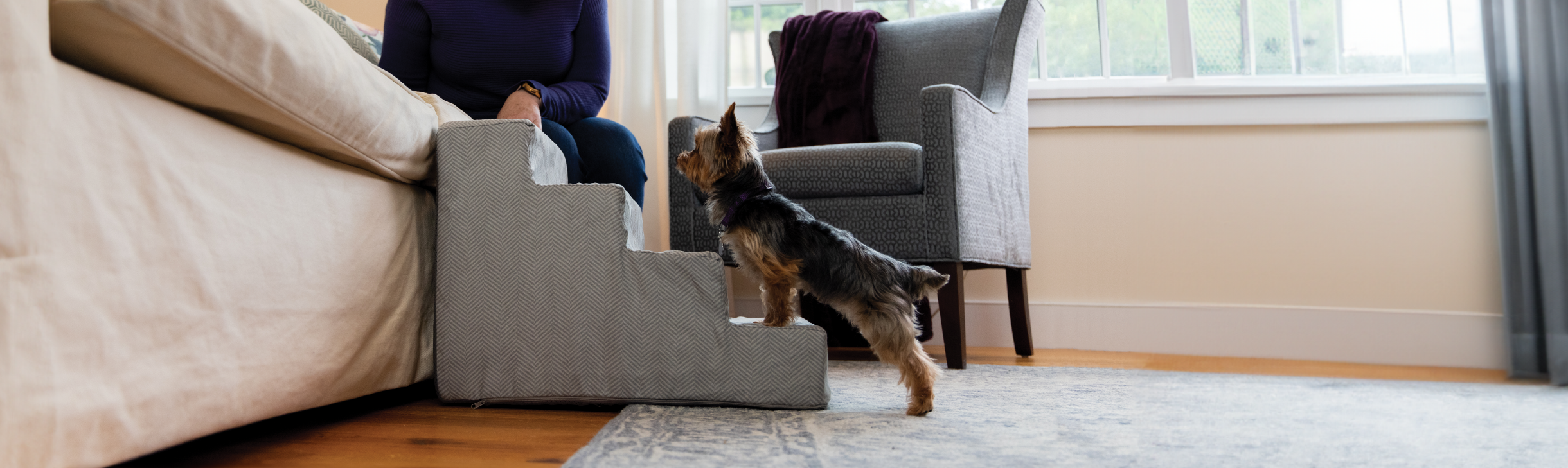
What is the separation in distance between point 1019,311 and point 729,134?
4.57ft

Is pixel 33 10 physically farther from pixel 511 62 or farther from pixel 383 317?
pixel 511 62

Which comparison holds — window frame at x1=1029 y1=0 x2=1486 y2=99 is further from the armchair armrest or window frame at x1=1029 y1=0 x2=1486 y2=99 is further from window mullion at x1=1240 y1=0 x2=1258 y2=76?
the armchair armrest

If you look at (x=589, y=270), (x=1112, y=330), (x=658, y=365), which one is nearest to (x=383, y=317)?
(x=589, y=270)

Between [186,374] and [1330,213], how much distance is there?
2817 millimetres

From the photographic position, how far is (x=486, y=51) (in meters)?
1.74

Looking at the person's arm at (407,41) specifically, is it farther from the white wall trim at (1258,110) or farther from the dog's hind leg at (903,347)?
the white wall trim at (1258,110)

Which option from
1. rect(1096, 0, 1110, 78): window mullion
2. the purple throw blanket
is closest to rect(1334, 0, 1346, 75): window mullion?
rect(1096, 0, 1110, 78): window mullion

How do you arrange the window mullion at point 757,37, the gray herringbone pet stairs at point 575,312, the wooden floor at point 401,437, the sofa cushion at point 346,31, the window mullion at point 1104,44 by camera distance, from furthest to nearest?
the window mullion at point 757,37, the window mullion at point 1104,44, the sofa cushion at point 346,31, the gray herringbone pet stairs at point 575,312, the wooden floor at point 401,437

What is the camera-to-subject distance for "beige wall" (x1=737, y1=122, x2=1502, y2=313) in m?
2.48

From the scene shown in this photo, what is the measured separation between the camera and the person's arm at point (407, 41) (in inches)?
68.4

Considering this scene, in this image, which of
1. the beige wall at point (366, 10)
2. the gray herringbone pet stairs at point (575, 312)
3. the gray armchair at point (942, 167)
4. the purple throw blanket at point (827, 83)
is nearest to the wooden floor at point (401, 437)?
the gray herringbone pet stairs at point (575, 312)

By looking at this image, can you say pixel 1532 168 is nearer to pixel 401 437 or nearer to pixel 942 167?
pixel 942 167

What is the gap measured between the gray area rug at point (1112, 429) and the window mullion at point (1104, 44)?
1441 millimetres

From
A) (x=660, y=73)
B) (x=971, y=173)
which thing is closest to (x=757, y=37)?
(x=660, y=73)
